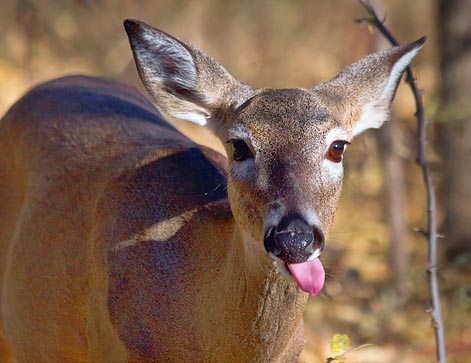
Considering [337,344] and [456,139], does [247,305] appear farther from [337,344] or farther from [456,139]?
[456,139]

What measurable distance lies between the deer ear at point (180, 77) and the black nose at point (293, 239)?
0.95 m

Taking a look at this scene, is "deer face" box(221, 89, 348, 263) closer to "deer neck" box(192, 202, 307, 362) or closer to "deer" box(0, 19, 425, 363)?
"deer" box(0, 19, 425, 363)

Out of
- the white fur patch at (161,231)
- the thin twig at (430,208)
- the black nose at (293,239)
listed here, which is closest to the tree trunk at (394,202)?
the thin twig at (430,208)

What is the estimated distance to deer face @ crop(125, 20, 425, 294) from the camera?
350 cm

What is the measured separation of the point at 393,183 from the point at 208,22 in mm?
5763

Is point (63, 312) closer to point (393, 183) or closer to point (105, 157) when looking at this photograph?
point (105, 157)

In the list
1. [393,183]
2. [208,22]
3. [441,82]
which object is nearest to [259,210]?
[393,183]

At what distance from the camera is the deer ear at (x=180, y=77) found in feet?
13.7

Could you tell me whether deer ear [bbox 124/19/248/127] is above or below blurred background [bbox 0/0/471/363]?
above

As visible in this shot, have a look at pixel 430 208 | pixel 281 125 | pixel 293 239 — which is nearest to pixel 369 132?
pixel 430 208

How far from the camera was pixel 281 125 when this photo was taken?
3771 mm

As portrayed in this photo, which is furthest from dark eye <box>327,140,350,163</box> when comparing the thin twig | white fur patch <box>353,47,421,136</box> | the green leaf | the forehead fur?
the thin twig

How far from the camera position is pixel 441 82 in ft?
29.1

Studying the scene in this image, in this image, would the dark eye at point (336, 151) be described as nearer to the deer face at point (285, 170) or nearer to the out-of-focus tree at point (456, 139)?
the deer face at point (285, 170)
